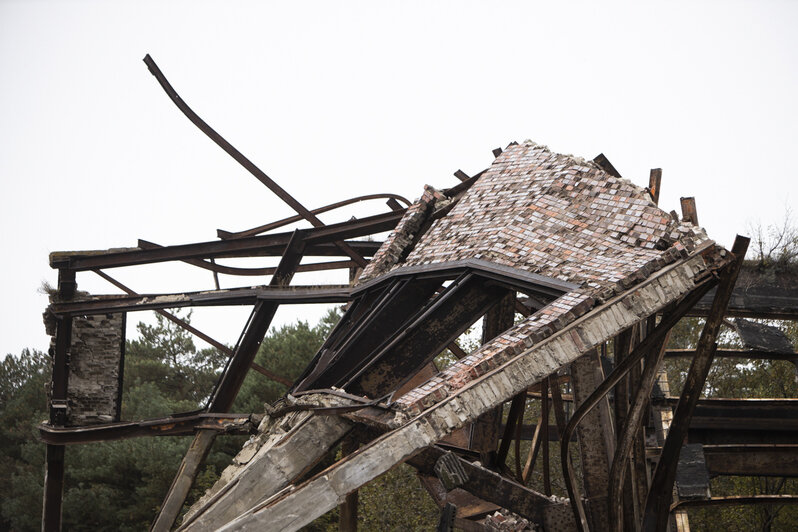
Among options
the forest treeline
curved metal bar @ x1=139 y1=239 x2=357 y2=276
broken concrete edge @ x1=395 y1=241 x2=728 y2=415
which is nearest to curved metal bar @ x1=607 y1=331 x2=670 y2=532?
broken concrete edge @ x1=395 y1=241 x2=728 y2=415

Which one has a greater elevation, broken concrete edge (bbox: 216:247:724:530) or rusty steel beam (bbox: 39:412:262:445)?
rusty steel beam (bbox: 39:412:262:445)

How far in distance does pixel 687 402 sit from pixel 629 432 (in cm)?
79

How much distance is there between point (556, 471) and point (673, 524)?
11988mm

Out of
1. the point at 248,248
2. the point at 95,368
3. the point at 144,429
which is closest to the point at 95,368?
the point at 95,368

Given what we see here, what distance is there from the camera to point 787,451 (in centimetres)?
1001

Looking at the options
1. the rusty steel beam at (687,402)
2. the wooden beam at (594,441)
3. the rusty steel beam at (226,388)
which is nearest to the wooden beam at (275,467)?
the wooden beam at (594,441)

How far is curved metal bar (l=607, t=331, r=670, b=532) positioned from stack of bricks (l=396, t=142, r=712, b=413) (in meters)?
0.78

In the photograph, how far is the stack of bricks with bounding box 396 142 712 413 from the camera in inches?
223

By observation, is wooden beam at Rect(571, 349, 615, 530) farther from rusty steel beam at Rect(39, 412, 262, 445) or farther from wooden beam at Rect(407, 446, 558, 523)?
rusty steel beam at Rect(39, 412, 262, 445)

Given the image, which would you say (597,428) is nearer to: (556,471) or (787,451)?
(787,451)

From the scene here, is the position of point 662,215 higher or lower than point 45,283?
lower

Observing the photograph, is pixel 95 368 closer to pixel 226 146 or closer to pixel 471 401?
pixel 226 146

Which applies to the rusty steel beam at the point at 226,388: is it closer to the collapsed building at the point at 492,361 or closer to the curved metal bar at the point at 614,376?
the collapsed building at the point at 492,361

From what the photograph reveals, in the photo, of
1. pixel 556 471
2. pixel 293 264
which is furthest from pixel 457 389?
pixel 556 471
